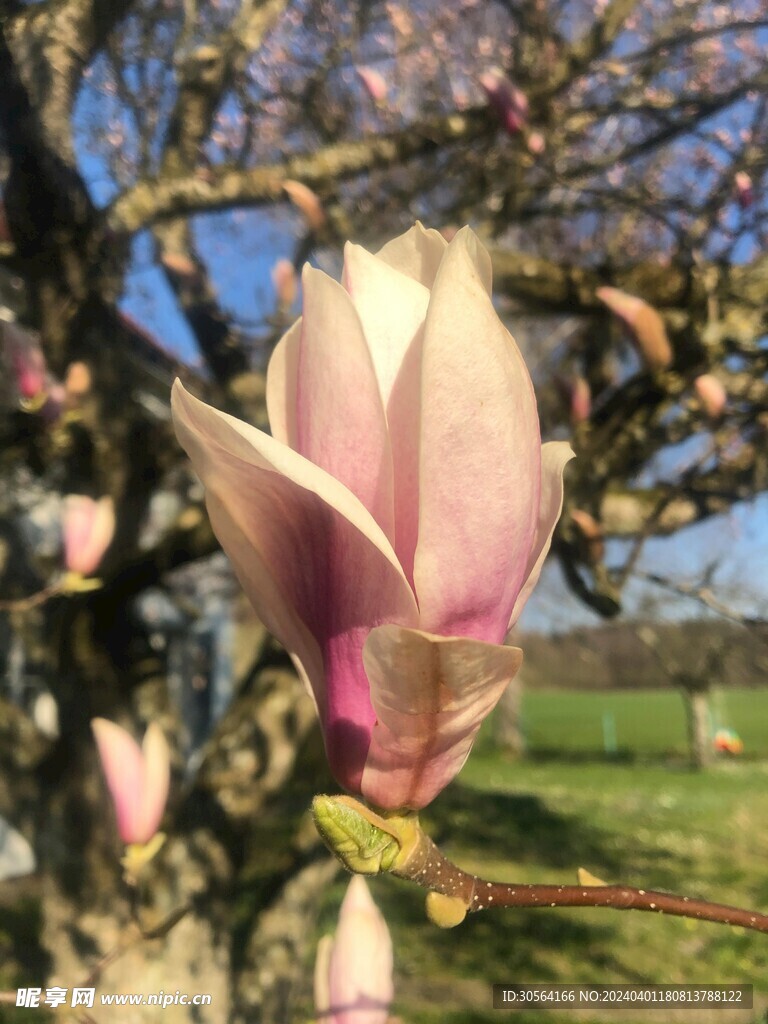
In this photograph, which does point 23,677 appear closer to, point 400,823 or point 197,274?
point 197,274

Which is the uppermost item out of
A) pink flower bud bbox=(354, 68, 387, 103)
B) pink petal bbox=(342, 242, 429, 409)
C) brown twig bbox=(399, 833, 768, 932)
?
pink flower bud bbox=(354, 68, 387, 103)

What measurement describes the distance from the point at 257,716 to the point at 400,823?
1.02m

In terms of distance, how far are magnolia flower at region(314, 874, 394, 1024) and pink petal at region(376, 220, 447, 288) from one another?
27 cm

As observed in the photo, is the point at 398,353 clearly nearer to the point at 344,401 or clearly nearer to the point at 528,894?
the point at 344,401

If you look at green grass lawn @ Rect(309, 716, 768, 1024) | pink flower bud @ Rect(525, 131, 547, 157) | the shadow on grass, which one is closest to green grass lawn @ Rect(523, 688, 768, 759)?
green grass lawn @ Rect(309, 716, 768, 1024)

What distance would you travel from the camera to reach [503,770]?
5.23 metres

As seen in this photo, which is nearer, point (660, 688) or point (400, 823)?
point (400, 823)

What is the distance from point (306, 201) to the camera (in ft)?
3.49

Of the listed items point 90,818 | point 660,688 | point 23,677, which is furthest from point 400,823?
point 660,688

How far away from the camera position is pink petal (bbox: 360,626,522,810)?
188 mm

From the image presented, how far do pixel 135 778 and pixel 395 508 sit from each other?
0.36 m

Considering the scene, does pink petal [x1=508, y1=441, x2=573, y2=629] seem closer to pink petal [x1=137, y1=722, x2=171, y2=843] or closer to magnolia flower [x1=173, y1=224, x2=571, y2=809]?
magnolia flower [x1=173, y1=224, x2=571, y2=809]

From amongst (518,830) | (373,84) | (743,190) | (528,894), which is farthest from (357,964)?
(518,830)

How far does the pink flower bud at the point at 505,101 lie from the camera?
3.64ft
